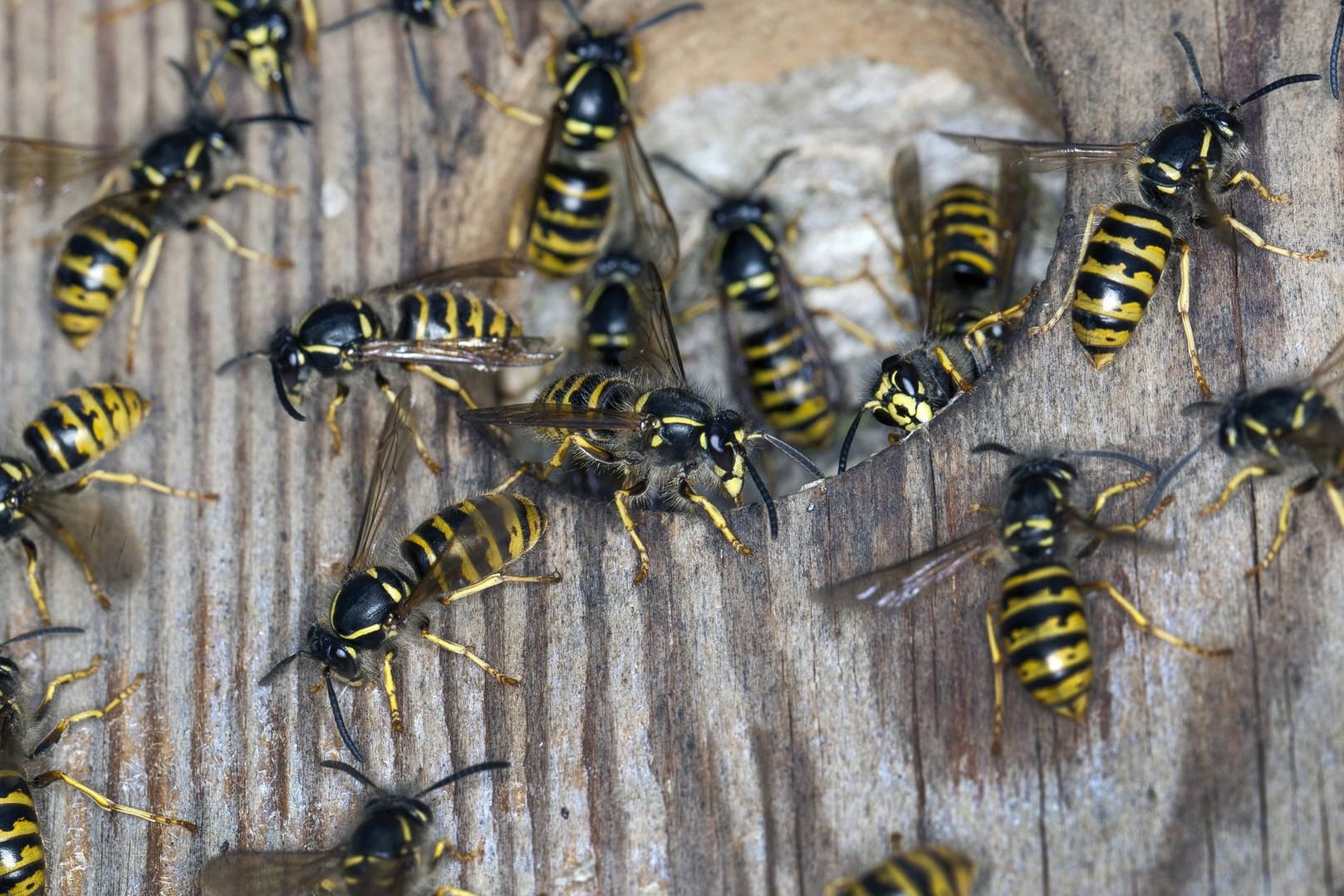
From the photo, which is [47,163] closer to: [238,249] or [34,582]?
[238,249]

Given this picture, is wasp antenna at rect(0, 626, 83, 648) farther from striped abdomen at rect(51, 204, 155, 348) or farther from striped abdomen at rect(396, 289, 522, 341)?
striped abdomen at rect(396, 289, 522, 341)

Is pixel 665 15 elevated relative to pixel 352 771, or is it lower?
elevated

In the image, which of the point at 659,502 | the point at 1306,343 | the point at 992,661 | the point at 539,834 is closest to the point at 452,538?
the point at 659,502

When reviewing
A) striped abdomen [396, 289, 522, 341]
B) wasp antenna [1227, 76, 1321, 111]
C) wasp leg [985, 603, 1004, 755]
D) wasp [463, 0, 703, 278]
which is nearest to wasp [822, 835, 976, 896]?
wasp leg [985, 603, 1004, 755]

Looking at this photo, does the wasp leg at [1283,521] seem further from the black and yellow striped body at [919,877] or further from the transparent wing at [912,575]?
the black and yellow striped body at [919,877]

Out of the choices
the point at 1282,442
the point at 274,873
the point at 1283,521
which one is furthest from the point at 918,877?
the point at 274,873

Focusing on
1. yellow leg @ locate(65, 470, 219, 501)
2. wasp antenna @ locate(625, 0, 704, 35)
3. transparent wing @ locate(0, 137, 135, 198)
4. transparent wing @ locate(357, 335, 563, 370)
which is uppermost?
wasp antenna @ locate(625, 0, 704, 35)

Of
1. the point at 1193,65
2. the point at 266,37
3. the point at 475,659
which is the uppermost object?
the point at 266,37
